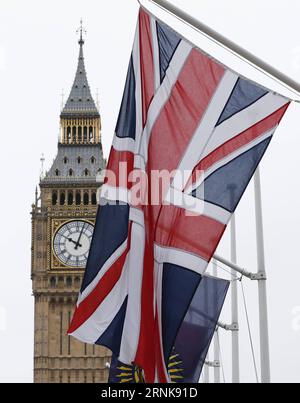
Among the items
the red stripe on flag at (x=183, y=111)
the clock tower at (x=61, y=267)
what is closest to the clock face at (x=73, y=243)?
the clock tower at (x=61, y=267)

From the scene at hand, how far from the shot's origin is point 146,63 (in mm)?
21500

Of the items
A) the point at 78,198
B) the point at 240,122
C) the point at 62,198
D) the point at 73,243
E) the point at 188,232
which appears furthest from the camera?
the point at 62,198

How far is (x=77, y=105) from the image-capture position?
384 ft

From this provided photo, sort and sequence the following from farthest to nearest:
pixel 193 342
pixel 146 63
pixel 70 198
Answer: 1. pixel 70 198
2. pixel 193 342
3. pixel 146 63

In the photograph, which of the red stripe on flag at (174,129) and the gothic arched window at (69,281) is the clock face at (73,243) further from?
the red stripe on flag at (174,129)

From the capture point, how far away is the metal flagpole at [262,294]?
24219 millimetres

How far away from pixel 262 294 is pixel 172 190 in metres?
4.63

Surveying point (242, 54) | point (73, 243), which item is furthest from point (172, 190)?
point (73, 243)

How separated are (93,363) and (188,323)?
80.0 m

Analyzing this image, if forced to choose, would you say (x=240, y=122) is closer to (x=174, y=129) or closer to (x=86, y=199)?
(x=174, y=129)

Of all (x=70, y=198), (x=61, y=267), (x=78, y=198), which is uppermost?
(x=70, y=198)

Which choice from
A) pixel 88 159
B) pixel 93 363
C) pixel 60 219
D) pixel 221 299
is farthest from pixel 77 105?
pixel 221 299

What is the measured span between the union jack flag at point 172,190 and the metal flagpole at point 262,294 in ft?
12.7
